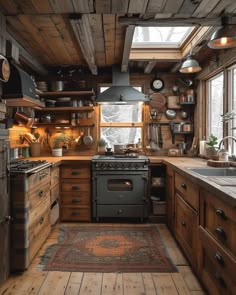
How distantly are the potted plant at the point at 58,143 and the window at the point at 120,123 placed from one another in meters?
0.64

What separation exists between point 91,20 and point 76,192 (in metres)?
2.29

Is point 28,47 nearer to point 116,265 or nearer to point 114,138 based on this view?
point 114,138

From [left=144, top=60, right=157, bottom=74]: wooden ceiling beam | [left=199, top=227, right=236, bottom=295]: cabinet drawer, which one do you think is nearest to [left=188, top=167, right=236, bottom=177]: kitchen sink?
[left=199, top=227, right=236, bottom=295]: cabinet drawer

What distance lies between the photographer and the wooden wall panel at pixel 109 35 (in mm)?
2678

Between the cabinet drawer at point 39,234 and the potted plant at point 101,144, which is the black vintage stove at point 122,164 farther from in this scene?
the cabinet drawer at point 39,234

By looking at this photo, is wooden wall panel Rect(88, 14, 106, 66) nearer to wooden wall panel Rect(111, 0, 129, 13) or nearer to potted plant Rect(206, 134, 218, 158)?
wooden wall panel Rect(111, 0, 129, 13)

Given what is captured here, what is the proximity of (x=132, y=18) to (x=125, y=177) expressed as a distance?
83.0 inches

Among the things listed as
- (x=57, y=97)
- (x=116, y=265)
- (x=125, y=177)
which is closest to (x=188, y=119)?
(x=125, y=177)

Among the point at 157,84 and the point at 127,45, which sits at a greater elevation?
the point at 127,45

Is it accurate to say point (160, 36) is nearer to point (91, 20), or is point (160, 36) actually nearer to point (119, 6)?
point (91, 20)

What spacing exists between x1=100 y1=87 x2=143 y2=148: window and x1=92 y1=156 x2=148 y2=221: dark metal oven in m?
0.85

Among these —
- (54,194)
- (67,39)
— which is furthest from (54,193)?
(67,39)

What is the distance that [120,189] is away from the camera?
3.95 metres

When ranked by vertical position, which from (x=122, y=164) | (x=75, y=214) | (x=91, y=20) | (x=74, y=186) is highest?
(x=91, y=20)
